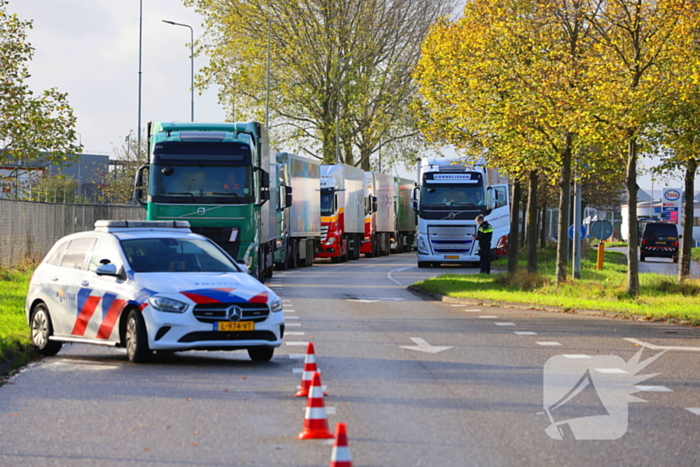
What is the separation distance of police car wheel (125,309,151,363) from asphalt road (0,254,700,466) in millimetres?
192

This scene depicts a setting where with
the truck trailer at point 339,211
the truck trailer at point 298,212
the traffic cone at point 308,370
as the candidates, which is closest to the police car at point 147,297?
the traffic cone at point 308,370

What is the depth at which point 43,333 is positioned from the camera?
13.8 m

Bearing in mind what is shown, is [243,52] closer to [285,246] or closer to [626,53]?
[285,246]

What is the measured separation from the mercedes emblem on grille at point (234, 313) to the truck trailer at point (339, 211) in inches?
1274

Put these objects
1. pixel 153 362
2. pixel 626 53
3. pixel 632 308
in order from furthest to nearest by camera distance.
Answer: pixel 626 53 < pixel 632 308 < pixel 153 362

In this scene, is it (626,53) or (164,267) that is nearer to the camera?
(164,267)

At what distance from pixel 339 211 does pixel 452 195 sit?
21.9 ft

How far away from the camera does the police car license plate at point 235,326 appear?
12.4 meters

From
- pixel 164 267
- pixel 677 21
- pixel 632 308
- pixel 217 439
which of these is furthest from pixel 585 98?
pixel 217 439

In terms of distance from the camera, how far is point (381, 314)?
67.9ft

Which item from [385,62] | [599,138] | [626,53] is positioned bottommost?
[599,138]

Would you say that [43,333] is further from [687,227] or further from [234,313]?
[687,227]

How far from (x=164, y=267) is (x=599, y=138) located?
34.1 feet

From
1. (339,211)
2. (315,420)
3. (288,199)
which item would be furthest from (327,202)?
(315,420)
